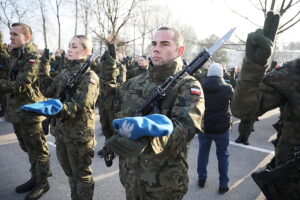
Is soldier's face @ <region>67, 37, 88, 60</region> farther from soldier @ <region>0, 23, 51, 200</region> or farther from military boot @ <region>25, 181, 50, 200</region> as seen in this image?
military boot @ <region>25, 181, 50, 200</region>

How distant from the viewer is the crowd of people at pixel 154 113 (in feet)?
4.21

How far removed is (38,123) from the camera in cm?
346

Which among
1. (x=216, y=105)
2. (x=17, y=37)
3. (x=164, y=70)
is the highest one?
(x=17, y=37)

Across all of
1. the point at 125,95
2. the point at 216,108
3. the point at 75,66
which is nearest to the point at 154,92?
the point at 125,95

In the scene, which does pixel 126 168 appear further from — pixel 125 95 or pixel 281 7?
pixel 281 7

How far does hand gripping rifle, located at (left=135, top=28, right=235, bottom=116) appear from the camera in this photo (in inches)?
70.2

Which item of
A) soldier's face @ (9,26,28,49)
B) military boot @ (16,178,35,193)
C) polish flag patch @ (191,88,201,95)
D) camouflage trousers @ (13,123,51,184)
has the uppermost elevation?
soldier's face @ (9,26,28,49)

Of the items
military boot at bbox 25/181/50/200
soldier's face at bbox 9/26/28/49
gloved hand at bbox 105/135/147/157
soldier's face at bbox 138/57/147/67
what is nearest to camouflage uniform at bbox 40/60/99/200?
military boot at bbox 25/181/50/200

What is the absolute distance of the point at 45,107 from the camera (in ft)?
6.84

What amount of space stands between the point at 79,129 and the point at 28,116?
1001 mm

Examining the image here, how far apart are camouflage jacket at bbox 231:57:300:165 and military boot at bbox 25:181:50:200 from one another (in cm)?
314

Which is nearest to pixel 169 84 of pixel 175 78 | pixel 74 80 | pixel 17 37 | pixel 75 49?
pixel 175 78

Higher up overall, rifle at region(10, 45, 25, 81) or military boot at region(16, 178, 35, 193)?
rifle at region(10, 45, 25, 81)

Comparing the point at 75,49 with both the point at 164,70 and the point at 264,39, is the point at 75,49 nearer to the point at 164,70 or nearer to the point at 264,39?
the point at 164,70
